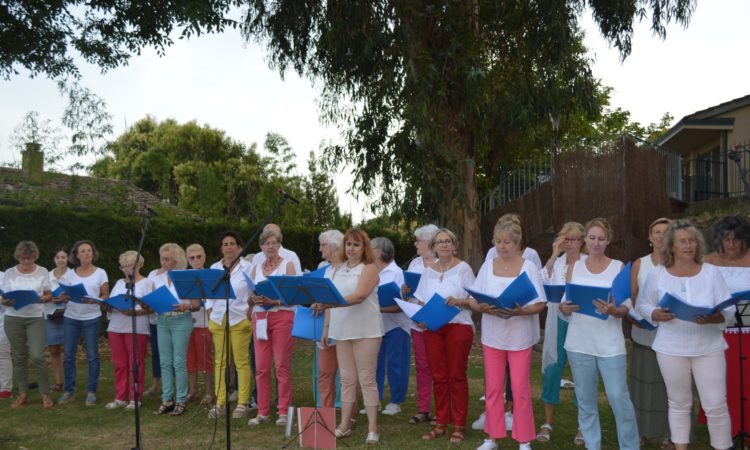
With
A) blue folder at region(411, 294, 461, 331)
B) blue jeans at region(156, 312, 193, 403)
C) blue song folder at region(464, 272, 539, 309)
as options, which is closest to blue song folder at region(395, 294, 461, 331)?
blue folder at region(411, 294, 461, 331)

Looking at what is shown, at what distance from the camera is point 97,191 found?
19594mm

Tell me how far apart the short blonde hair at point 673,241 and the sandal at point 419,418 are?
3411 mm

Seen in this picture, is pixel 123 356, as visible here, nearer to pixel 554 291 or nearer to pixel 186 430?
pixel 186 430

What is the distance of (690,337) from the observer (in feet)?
18.1

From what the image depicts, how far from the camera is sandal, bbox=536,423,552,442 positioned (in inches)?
278

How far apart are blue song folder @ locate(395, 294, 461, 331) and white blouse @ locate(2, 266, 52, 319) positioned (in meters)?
5.00

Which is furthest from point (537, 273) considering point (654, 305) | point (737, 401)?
point (737, 401)

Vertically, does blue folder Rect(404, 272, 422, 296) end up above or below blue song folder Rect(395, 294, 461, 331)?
above

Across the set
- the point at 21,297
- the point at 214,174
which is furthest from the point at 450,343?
the point at 214,174

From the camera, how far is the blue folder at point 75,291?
8.89 meters

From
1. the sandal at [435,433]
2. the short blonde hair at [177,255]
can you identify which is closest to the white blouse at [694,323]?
the sandal at [435,433]

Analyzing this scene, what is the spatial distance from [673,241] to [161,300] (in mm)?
5274

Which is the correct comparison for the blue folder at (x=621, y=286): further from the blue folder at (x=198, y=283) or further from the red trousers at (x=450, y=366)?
the blue folder at (x=198, y=283)

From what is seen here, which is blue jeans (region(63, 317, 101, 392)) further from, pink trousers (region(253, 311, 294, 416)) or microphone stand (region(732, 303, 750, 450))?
microphone stand (region(732, 303, 750, 450))
